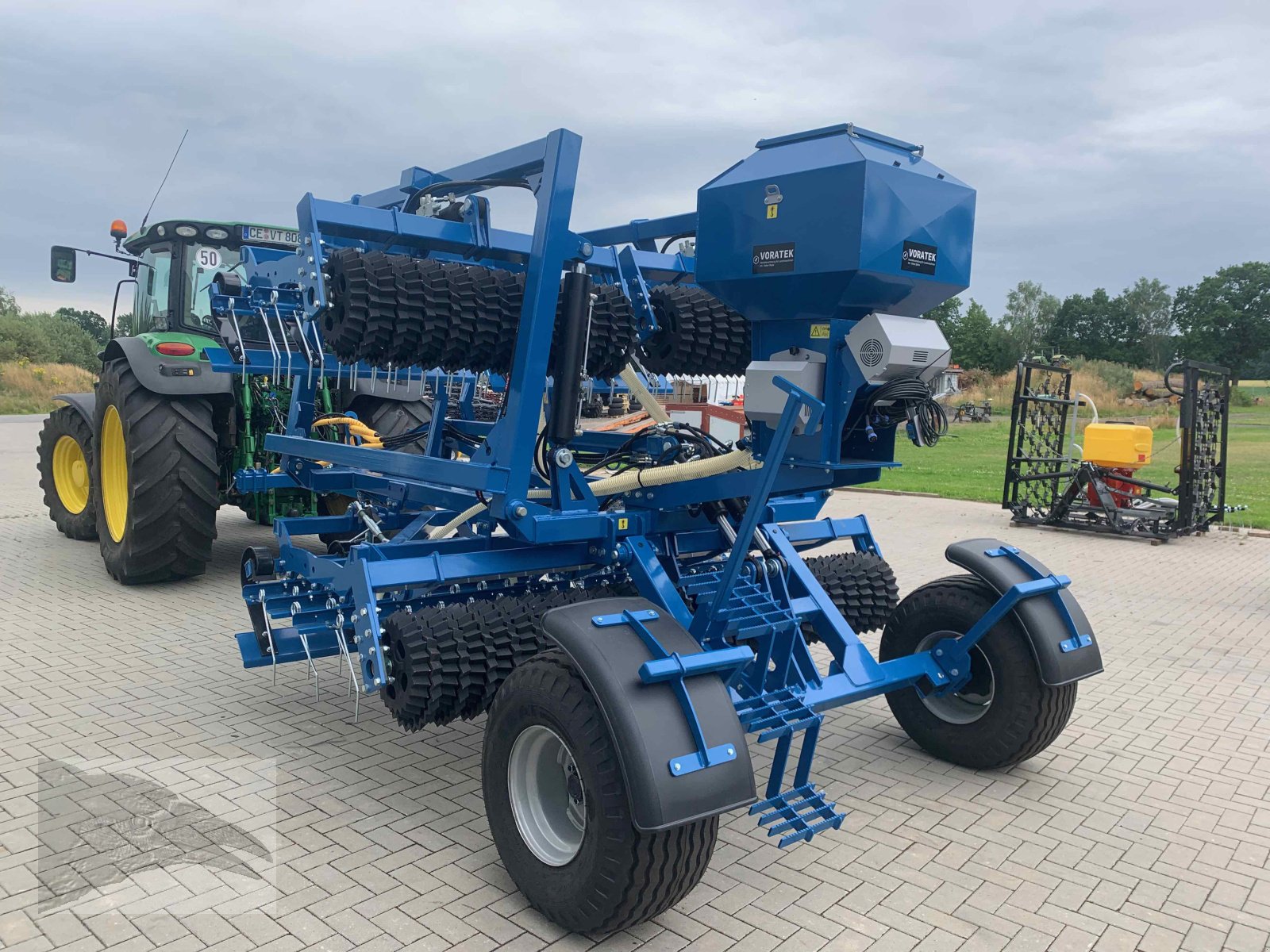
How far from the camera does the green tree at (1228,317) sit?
5844 centimetres

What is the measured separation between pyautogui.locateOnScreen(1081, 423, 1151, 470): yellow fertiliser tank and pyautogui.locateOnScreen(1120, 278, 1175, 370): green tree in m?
55.9

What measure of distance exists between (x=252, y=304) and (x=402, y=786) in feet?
8.96

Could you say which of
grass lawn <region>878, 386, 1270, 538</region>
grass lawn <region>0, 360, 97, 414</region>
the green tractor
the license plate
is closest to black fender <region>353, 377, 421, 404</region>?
the green tractor

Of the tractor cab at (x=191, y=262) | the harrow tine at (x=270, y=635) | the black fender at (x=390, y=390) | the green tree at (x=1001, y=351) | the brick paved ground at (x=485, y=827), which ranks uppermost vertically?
the green tree at (x=1001, y=351)

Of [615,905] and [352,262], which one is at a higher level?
[352,262]

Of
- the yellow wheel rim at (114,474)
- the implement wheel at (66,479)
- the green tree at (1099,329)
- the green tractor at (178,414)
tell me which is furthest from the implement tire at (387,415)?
the green tree at (1099,329)

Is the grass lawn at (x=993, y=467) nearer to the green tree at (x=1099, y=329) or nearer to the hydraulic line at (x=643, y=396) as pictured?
the hydraulic line at (x=643, y=396)

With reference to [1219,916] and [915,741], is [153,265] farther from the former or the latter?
[1219,916]

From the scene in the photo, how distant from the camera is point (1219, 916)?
114 inches

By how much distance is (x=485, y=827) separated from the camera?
3.34 m

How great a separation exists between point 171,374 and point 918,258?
5254 millimetres

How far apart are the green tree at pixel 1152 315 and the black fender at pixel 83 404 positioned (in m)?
62.9

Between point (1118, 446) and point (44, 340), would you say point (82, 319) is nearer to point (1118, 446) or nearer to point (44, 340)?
point (44, 340)

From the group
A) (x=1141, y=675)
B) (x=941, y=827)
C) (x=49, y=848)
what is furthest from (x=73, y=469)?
(x=1141, y=675)
